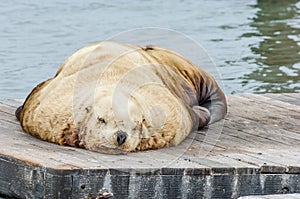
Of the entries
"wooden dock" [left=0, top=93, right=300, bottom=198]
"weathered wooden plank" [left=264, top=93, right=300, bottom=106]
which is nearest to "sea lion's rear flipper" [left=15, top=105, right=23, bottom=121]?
"wooden dock" [left=0, top=93, right=300, bottom=198]

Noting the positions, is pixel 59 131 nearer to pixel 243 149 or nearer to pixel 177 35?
pixel 243 149

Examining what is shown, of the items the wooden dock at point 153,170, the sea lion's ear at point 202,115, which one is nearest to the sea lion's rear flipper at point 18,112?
the wooden dock at point 153,170

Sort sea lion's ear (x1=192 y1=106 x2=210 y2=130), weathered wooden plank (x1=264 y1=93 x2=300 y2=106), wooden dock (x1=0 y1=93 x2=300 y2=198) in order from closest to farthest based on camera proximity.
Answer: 1. wooden dock (x1=0 y1=93 x2=300 y2=198)
2. sea lion's ear (x1=192 y1=106 x2=210 y2=130)
3. weathered wooden plank (x1=264 y1=93 x2=300 y2=106)

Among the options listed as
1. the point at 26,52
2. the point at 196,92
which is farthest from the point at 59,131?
the point at 26,52

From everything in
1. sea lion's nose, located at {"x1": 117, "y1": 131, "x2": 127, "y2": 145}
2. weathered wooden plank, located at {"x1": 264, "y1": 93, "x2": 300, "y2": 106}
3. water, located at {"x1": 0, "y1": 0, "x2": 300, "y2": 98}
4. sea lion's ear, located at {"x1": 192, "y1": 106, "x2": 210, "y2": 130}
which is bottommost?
water, located at {"x1": 0, "y1": 0, "x2": 300, "y2": 98}

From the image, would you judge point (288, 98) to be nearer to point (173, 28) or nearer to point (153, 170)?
point (153, 170)

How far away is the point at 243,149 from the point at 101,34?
315 inches

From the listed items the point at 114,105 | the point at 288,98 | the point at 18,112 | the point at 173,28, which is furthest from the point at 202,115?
the point at 173,28

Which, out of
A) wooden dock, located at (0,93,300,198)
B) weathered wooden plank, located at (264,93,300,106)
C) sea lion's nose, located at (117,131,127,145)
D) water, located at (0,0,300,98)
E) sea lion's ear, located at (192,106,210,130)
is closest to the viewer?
wooden dock, located at (0,93,300,198)

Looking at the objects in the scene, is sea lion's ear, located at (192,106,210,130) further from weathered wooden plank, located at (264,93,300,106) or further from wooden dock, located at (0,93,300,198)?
weathered wooden plank, located at (264,93,300,106)

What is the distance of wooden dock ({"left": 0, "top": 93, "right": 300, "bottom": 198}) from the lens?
5.40 m

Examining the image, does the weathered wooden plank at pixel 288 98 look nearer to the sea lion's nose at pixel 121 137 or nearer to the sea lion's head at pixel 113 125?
the sea lion's head at pixel 113 125

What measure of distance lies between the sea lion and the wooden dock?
0.28ft

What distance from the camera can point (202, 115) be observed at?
6633mm
